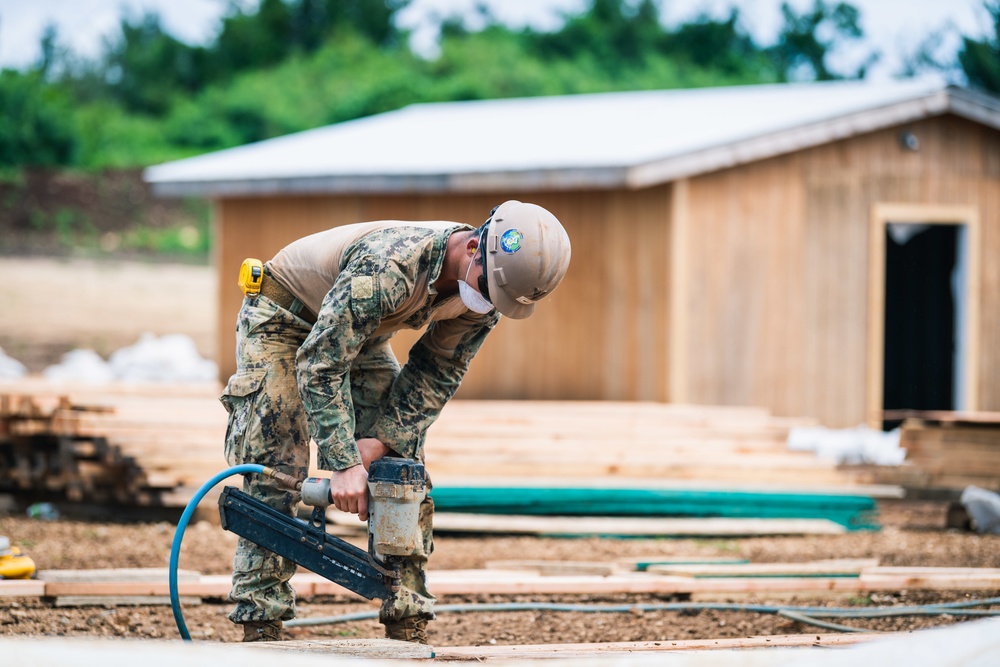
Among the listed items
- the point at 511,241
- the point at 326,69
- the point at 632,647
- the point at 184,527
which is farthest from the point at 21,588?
the point at 326,69

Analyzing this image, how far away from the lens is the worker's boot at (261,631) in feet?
16.1

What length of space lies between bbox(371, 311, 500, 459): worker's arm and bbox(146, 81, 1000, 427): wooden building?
21.7 ft

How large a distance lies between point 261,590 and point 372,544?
1.85 feet

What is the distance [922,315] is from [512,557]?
8696mm

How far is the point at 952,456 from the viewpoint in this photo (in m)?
10.1

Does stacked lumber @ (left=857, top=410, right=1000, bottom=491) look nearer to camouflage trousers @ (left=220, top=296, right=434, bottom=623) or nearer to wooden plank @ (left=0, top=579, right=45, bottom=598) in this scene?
camouflage trousers @ (left=220, top=296, right=434, bottom=623)

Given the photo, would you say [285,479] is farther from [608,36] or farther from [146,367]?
[608,36]

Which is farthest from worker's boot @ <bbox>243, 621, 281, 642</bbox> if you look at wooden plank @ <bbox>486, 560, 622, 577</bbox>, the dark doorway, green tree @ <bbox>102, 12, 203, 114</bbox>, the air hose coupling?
green tree @ <bbox>102, 12, 203, 114</bbox>

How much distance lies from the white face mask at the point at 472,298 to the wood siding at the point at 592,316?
766cm

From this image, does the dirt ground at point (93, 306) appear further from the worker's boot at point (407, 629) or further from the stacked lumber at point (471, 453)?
the worker's boot at point (407, 629)

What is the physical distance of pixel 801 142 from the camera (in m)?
12.5

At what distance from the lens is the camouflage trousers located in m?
4.87

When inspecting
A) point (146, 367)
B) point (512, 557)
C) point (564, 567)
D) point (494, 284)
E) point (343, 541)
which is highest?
point (494, 284)

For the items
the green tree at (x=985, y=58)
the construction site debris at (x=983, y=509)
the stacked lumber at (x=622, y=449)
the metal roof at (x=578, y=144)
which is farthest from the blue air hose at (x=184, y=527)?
the green tree at (x=985, y=58)
